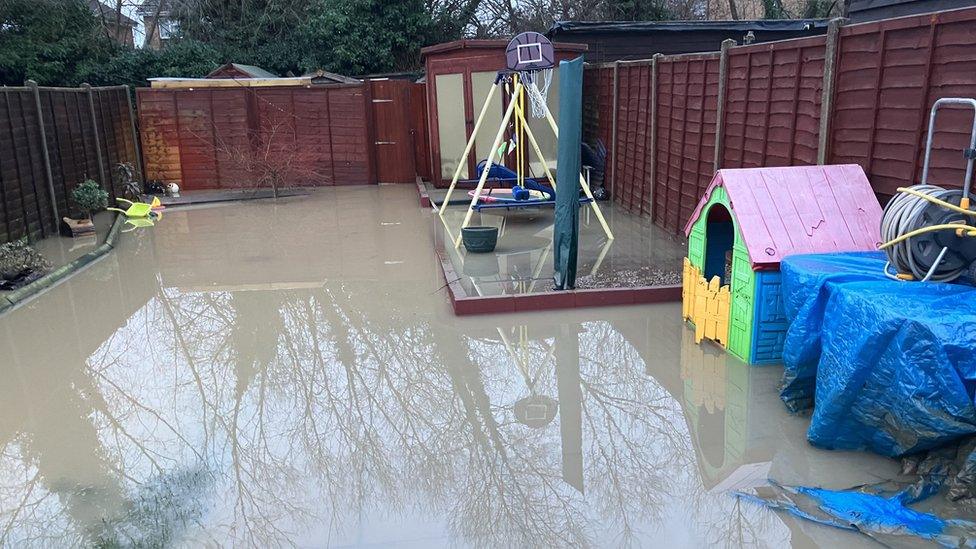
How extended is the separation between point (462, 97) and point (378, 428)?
9.16 metres

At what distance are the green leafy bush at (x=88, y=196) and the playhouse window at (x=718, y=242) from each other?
27.6ft

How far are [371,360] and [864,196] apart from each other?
11.4ft

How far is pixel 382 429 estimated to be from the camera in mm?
4211

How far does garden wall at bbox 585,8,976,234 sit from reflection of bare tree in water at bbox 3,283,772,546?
2169mm

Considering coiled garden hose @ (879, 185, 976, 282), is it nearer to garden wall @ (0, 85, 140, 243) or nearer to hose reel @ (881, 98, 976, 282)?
hose reel @ (881, 98, 976, 282)

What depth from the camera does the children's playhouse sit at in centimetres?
450

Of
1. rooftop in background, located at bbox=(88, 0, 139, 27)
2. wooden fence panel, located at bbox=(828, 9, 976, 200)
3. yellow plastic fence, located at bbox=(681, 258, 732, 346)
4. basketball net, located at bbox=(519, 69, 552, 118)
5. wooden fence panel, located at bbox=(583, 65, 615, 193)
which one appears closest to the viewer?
wooden fence panel, located at bbox=(828, 9, 976, 200)

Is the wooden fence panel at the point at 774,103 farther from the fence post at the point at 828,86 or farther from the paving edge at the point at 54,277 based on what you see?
the paving edge at the point at 54,277

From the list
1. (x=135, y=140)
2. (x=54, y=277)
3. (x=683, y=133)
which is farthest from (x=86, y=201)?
(x=683, y=133)

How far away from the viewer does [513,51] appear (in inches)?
312

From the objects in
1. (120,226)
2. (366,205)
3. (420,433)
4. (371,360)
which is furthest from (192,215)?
(420,433)

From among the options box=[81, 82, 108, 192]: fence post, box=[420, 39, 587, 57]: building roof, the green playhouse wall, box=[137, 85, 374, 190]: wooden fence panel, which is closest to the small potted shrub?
box=[81, 82, 108, 192]: fence post

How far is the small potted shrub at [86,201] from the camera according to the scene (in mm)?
9625

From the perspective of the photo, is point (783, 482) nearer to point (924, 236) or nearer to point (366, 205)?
point (924, 236)
